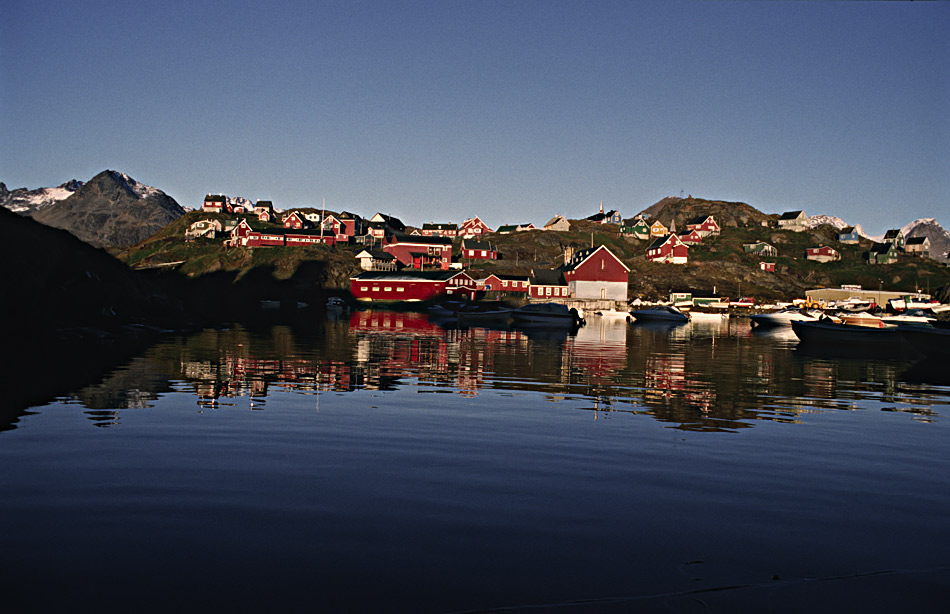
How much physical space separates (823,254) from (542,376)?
184 meters

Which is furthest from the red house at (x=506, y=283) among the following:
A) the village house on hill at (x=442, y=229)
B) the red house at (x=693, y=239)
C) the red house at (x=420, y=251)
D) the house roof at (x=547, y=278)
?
the red house at (x=693, y=239)

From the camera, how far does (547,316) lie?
73125mm

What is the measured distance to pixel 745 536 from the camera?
828cm

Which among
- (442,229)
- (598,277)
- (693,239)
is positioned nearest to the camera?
(598,277)

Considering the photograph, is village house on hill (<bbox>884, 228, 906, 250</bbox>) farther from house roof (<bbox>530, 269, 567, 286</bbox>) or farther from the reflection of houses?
house roof (<bbox>530, 269, 567, 286</bbox>)

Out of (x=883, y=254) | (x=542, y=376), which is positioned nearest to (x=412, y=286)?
(x=542, y=376)

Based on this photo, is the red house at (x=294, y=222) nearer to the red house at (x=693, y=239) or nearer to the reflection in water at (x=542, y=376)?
the red house at (x=693, y=239)

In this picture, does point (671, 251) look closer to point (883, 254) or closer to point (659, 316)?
point (883, 254)

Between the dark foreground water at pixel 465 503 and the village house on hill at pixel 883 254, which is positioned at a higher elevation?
the village house on hill at pixel 883 254

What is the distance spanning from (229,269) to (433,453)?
141412mm

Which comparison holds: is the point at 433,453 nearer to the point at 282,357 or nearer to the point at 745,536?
the point at 745,536

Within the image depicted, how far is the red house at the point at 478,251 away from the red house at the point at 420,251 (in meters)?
5.02

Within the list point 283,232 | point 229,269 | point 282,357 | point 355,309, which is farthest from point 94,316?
point 283,232

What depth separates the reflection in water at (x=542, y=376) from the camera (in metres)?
19.8
